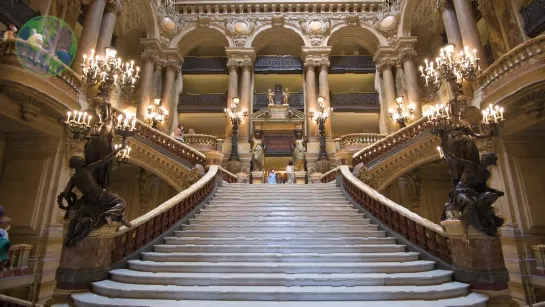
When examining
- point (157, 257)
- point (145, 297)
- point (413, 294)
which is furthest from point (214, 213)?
point (413, 294)

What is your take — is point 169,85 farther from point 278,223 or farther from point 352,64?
point 278,223

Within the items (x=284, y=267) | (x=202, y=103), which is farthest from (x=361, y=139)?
(x=284, y=267)

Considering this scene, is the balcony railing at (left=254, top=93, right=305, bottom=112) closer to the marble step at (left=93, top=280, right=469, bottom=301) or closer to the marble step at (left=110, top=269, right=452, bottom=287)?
the marble step at (left=110, top=269, right=452, bottom=287)

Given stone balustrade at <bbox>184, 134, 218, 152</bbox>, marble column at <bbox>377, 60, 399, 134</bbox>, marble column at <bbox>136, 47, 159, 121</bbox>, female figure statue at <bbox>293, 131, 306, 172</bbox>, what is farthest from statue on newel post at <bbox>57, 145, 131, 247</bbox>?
marble column at <bbox>377, 60, 399, 134</bbox>

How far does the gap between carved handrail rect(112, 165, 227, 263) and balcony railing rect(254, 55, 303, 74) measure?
12654 mm

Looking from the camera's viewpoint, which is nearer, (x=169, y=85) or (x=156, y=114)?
(x=156, y=114)

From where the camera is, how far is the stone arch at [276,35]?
17891mm

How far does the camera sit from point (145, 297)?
3748 mm

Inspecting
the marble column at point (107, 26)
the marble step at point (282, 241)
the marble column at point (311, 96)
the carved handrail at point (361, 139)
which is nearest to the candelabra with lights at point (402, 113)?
the carved handrail at point (361, 139)

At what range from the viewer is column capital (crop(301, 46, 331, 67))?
17328 mm

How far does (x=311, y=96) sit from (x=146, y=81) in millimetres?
9529

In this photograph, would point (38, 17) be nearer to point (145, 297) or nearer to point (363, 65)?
point (145, 297)

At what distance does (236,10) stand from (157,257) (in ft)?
57.2

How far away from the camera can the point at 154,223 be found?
551 cm
